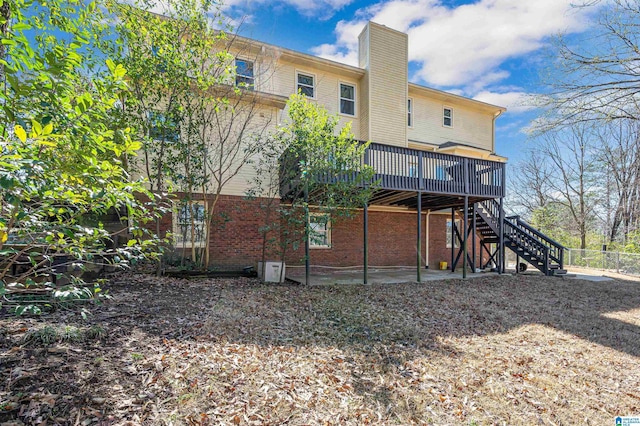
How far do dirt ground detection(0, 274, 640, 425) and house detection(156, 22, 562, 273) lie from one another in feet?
10.6

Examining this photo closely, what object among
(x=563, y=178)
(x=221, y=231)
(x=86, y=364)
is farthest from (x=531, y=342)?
(x=563, y=178)

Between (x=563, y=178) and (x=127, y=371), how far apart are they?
28667 millimetres

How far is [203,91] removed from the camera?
289 inches

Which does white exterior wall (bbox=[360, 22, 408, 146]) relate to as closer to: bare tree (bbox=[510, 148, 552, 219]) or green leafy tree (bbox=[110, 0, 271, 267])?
green leafy tree (bbox=[110, 0, 271, 267])

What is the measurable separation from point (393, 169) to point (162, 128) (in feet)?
20.6

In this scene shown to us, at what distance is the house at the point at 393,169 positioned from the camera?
9305 mm

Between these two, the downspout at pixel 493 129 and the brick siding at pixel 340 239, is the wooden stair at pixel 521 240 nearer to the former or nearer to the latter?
the brick siding at pixel 340 239

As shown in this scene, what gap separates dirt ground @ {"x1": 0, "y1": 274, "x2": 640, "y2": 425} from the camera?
263 centimetres

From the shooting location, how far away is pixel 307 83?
1176cm

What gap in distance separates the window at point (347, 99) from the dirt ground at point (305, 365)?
28.6ft

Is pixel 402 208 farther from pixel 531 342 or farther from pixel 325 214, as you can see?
pixel 531 342

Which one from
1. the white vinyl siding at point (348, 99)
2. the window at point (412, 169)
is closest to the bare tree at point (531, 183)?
the white vinyl siding at point (348, 99)

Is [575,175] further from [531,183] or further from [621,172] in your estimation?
[531,183]

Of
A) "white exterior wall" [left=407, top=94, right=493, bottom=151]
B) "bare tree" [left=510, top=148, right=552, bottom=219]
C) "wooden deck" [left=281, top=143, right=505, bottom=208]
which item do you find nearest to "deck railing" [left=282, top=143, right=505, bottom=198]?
"wooden deck" [left=281, top=143, right=505, bottom=208]
